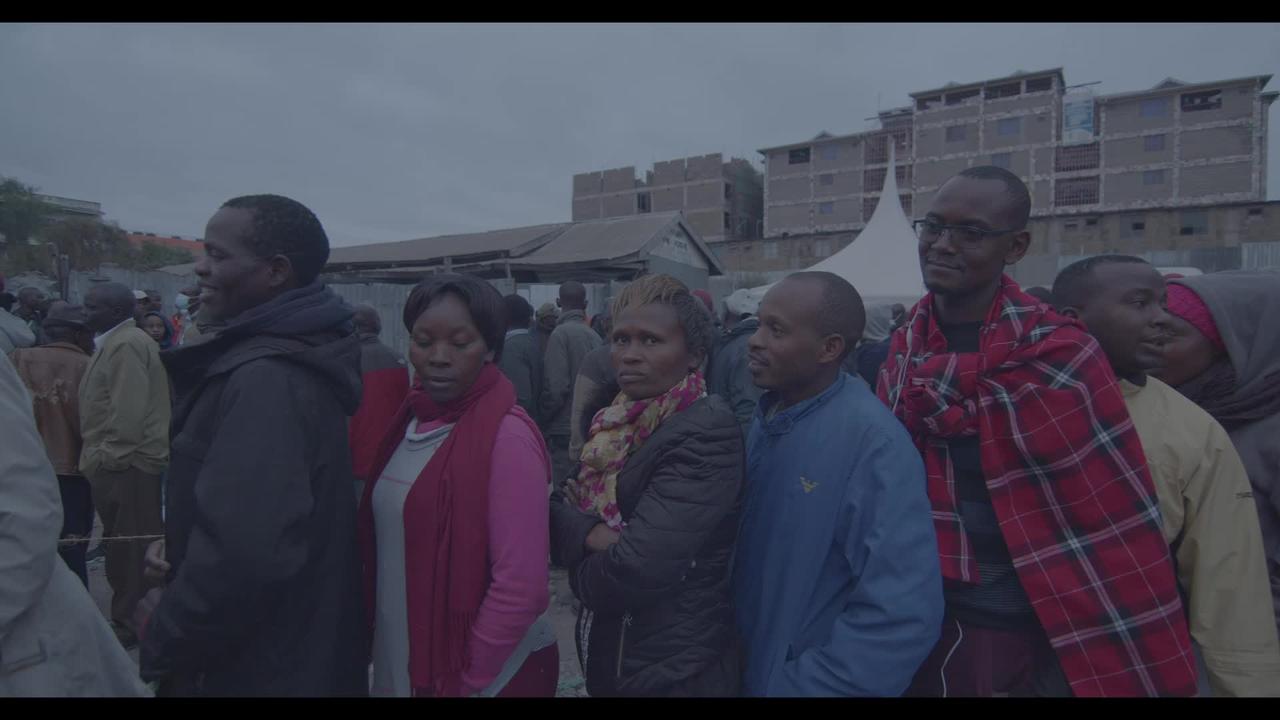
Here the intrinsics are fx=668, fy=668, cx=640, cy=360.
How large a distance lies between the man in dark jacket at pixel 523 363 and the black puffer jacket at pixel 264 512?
368 cm

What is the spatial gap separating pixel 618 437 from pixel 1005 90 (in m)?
57.3

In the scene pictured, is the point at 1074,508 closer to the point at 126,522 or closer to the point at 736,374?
the point at 736,374

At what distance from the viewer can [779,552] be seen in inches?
65.4

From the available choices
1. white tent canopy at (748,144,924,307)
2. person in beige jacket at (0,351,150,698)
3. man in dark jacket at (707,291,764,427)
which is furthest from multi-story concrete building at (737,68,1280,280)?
person in beige jacket at (0,351,150,698)

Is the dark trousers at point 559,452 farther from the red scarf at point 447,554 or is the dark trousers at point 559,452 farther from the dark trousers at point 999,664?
the dark trousers at point 999,664

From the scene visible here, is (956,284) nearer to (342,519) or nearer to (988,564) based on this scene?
(988,564)

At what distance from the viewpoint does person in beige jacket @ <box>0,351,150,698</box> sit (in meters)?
1.46

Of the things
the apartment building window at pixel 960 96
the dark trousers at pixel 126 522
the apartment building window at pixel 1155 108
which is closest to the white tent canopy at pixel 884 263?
the dark trousers at pixel 126 522

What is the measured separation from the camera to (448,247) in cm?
1234

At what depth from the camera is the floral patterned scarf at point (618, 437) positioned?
1715 mm

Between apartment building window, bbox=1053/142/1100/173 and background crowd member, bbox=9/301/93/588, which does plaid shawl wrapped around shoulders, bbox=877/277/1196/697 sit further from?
apartment building window, bbox=1053/142/1100/173

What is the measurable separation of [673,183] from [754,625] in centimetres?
5858

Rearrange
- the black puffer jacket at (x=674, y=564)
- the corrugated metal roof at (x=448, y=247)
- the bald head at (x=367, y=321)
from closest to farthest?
the black puffer jacket at (x=674, y=564) < the bald head at (x=367, y=321) < the corrugated metal roof at (x=448, y=247)

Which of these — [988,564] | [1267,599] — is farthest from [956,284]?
[1267,599]
